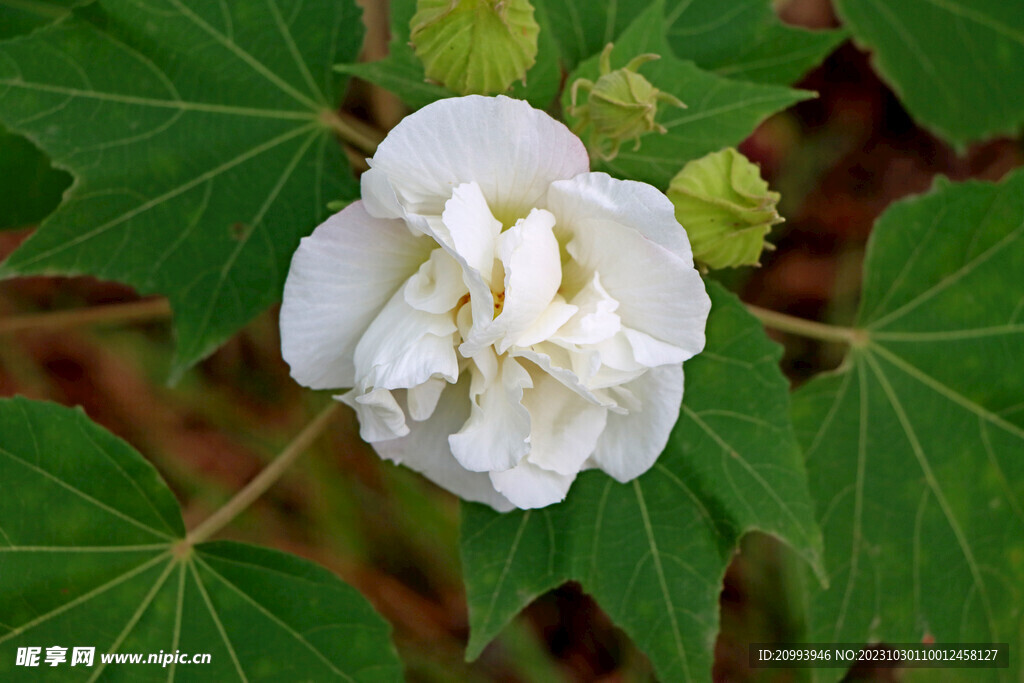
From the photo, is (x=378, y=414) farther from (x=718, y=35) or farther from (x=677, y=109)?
(x=718, y=35)

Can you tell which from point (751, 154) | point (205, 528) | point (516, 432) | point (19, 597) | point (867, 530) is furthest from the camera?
point (751, 154)

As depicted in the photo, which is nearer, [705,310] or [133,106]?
[705,310]

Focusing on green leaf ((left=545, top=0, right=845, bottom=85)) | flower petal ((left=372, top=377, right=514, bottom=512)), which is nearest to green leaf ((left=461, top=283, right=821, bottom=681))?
flower petal ((left=372, top=377, right=514, bottom=512))

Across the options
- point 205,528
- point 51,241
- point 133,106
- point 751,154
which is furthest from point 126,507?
point 751,154

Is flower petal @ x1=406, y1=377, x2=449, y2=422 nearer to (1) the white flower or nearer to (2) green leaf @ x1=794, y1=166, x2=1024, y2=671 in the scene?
(1) the white flower

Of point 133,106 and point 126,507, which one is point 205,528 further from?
point 133,106

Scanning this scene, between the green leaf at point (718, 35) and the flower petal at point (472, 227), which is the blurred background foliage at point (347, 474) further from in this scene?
the flower petal at point (472, 227)
